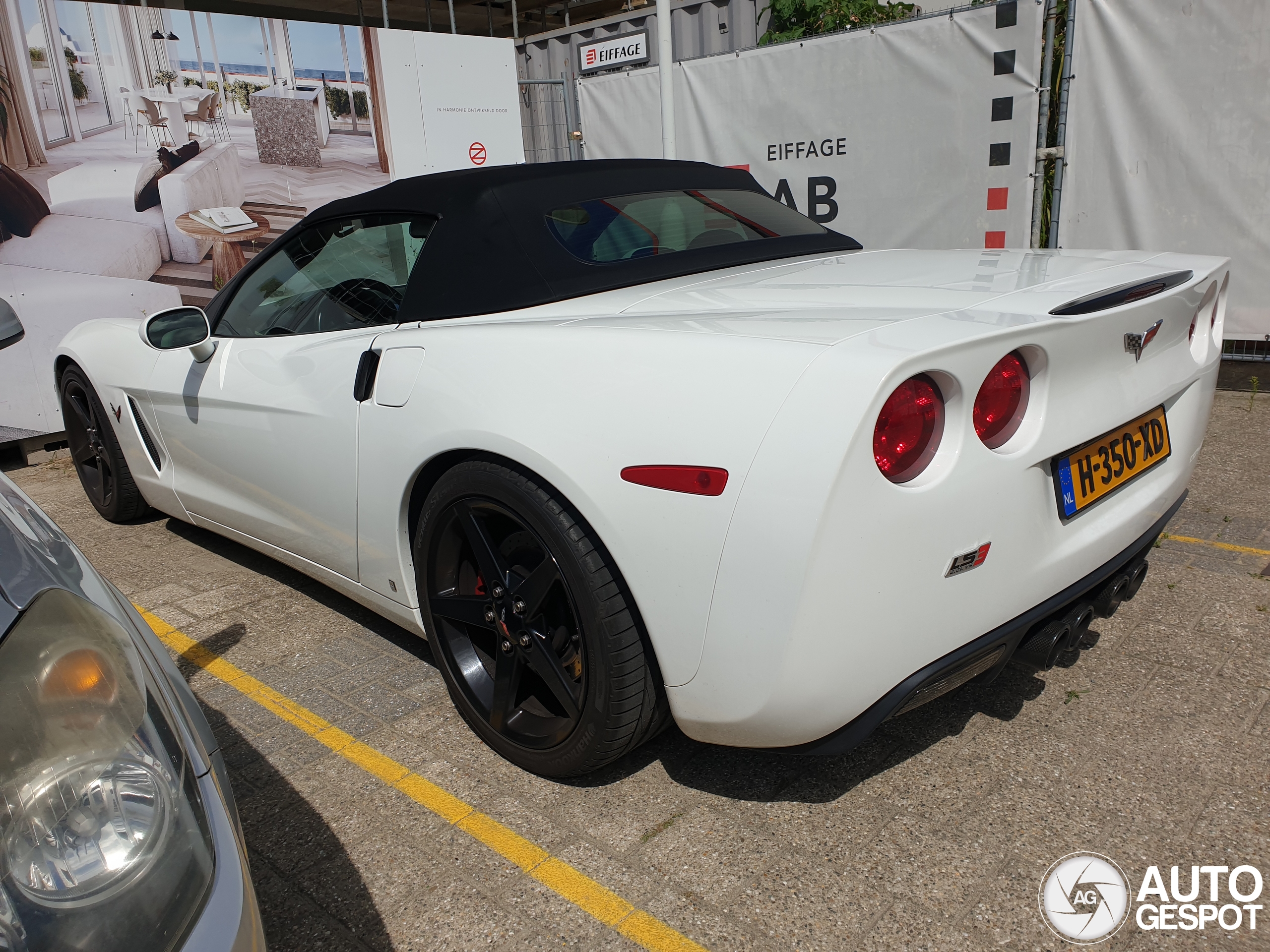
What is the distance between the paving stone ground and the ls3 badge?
63cm

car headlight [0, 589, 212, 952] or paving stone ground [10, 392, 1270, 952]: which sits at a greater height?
car headlight [0, 589, 212, 952]

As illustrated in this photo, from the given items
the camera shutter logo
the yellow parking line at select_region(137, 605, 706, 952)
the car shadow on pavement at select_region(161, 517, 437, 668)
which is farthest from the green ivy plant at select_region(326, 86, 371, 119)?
the camera shutter logo

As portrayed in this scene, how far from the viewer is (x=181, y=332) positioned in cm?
330

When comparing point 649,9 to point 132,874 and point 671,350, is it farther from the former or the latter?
point 132,874

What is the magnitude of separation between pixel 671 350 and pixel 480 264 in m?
0.93

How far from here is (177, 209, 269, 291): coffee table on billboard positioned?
6.99m

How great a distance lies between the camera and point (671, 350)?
186cm

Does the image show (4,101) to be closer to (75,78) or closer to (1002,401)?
(75,78)

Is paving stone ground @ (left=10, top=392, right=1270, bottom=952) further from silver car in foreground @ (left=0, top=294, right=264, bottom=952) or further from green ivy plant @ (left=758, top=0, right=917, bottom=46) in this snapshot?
green ivy plant @ (left=758, top=0, right=917, bottom=46)

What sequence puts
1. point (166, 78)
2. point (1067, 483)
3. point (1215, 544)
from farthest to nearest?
point (166, 78), point (1215, 544), point (1067, 483)

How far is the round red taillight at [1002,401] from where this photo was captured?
1.82 meters

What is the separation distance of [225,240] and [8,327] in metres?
5.30

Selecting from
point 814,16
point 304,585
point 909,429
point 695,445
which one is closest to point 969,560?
point 909,429

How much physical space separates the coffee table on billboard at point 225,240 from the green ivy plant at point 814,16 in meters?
5.25
